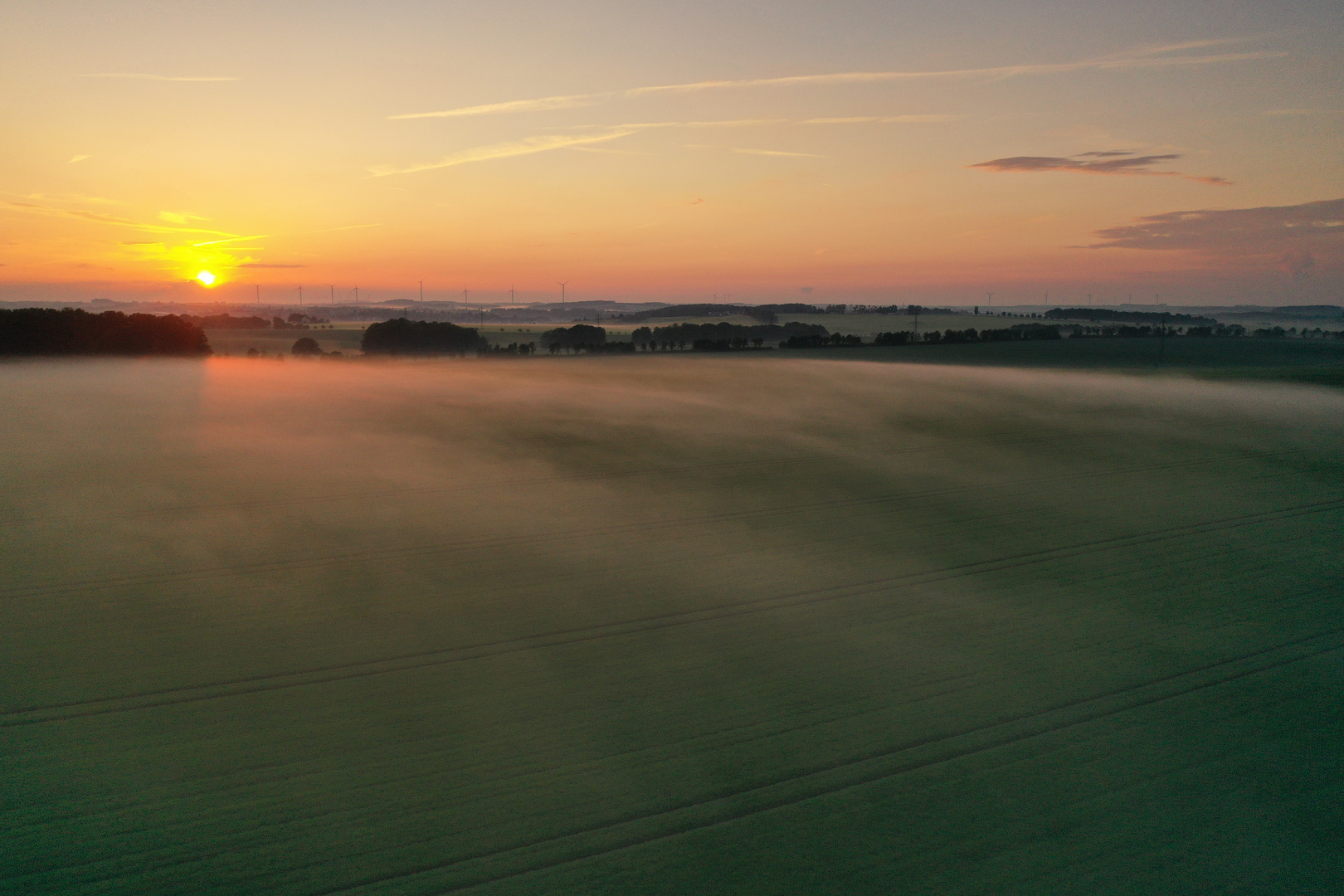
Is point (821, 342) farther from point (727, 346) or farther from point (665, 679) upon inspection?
point (665, 679)

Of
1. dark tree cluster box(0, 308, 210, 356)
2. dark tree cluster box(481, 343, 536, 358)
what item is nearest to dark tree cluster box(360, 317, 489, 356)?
dark tree cluster box(481, 343, 536, 358)

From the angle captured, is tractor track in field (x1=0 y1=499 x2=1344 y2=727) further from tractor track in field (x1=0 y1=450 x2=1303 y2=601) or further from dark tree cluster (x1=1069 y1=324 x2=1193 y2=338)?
dark tree cluster (x1=1069 y1=324 x2=1193 y2=338)

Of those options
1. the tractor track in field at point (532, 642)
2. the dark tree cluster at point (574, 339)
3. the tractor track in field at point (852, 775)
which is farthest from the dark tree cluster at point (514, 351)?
the tractor track in field at point (852, 775)

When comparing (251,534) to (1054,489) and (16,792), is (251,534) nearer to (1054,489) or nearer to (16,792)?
(16,792)

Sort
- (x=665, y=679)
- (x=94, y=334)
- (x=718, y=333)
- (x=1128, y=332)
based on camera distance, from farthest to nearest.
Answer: (x=718, y=333) < (x=1128, y=332) < (x=94, y=334) < (x=665, y=679)

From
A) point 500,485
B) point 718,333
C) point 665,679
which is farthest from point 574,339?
point 665,679

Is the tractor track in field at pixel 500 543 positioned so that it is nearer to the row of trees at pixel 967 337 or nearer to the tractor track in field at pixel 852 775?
the tractor track in field at pixel 852 775
